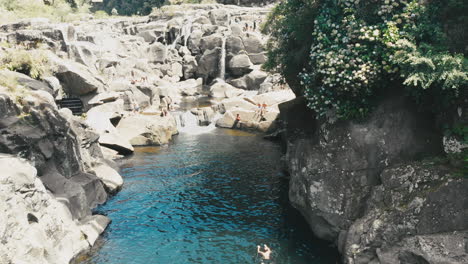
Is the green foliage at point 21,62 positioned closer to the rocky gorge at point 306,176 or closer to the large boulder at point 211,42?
the rocky gorge at point 306,176

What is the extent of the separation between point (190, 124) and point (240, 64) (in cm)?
1887

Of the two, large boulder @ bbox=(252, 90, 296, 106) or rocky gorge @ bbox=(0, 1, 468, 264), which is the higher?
rocky gorge @ bbox=(0, 1, 468, 264)

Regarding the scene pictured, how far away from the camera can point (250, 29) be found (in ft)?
201

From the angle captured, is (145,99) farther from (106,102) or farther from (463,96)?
(463,96)

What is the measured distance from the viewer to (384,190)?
13305 mm

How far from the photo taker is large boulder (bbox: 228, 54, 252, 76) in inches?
2144

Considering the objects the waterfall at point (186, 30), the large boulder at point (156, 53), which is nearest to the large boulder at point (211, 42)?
the waterfall at point (186, 30)

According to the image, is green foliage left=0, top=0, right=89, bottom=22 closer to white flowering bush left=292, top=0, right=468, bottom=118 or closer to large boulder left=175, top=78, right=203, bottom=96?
large boulder left=175, top=78, right=203, bottom=96

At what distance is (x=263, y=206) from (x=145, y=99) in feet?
90.4

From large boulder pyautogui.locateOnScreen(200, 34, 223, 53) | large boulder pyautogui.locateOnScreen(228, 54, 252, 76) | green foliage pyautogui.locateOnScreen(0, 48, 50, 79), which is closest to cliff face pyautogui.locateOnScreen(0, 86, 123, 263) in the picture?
green foliage pyautogui.locateOnScreen(0, 48, 50, 79)

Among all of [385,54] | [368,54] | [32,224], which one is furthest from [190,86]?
[385,54]

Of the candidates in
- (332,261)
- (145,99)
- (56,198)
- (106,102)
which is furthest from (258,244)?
(145,99)

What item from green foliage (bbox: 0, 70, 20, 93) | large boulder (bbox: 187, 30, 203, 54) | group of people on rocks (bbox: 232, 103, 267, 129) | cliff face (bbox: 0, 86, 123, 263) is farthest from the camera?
large boulder (bbox: 187, 30, 203, 54)

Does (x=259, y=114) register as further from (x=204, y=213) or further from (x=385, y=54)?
(x=385, y=54)
